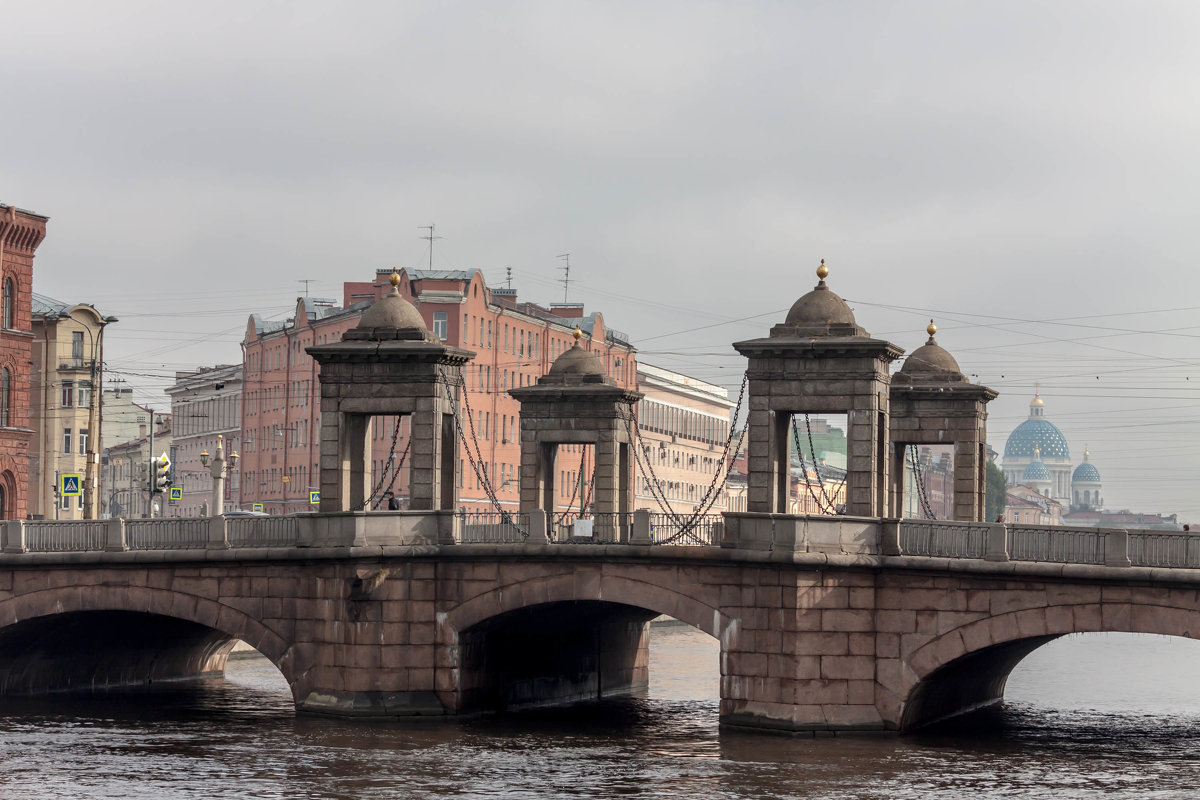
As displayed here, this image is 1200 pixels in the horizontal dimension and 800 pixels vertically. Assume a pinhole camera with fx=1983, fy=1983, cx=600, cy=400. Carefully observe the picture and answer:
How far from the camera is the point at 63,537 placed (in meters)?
51.9

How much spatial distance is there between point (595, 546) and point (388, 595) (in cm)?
544

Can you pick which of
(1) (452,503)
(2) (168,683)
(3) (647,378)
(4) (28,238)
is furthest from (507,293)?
(1) (452,503)

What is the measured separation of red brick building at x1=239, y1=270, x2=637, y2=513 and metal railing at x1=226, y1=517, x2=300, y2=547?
53.6 m

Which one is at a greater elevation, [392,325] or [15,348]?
[15,348]

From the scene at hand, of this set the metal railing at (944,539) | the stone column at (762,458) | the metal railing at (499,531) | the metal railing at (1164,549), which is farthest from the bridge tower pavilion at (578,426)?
the metal railing at (1164,549)

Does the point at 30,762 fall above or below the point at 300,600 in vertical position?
below

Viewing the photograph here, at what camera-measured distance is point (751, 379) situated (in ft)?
156

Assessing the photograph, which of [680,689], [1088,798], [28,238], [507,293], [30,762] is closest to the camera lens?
[1088,798]

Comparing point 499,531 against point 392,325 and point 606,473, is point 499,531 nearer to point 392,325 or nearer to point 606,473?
point 606,473

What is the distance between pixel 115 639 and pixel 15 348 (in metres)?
28.4

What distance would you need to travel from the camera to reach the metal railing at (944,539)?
44.6 meters

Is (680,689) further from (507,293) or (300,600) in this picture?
(507,293)

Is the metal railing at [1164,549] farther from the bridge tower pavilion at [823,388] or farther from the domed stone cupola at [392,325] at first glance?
the domed stone cupola at [392,325]

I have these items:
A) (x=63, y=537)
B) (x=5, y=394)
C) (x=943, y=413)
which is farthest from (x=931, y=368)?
(x=5, y=394)
